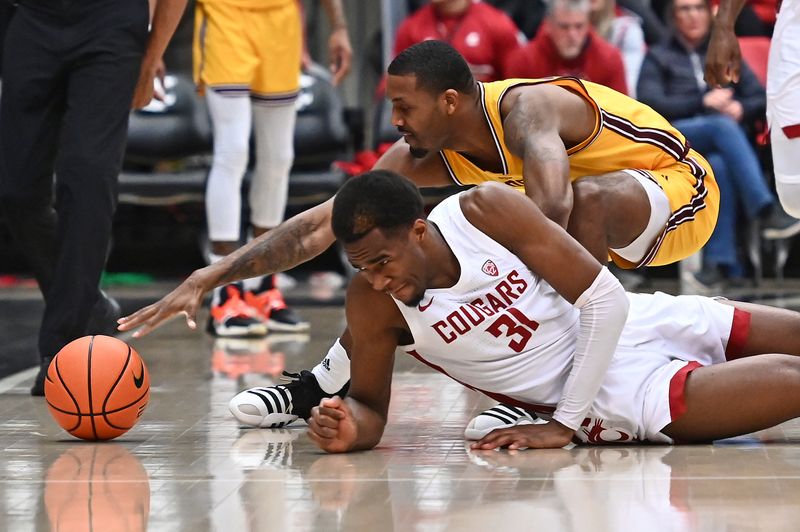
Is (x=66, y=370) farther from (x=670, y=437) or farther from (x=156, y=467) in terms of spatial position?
(x=670, y=437)

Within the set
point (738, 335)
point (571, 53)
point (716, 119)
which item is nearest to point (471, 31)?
point (571, 53)

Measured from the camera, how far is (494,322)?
4.19 meters

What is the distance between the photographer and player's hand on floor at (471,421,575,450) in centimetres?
423

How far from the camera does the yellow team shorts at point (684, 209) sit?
17.3ft

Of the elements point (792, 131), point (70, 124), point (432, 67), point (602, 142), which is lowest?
point (70, 124)

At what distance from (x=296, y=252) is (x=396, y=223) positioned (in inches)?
36.4

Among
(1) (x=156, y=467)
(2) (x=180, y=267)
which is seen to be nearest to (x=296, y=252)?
(1) (x=156, y=467)

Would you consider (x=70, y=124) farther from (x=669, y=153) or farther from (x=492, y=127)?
(x=669, y=153)

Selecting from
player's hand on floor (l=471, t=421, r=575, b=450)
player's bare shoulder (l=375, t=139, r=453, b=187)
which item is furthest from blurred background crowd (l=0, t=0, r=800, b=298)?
player's hand on floor (l=471, t=421, r=575, b=450)

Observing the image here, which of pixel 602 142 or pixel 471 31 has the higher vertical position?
pixel 602 142

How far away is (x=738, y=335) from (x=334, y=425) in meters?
1.30

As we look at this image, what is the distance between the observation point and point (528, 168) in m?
4.64

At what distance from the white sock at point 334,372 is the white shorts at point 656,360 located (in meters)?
0.74

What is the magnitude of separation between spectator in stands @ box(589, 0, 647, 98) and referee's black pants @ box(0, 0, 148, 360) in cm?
475
